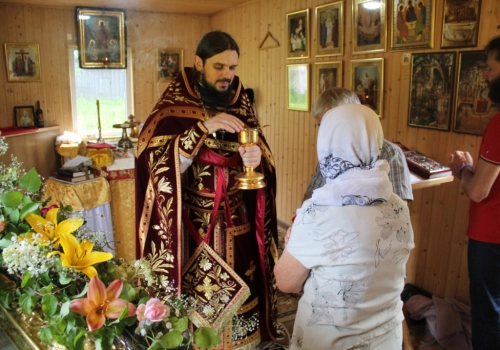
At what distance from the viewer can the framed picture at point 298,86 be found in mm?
4887

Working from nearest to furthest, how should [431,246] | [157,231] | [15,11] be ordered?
[157,231], [431,246], [15,11]

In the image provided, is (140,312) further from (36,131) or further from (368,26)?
(36,131)

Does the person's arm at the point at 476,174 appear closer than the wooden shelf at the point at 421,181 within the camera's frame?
Yes

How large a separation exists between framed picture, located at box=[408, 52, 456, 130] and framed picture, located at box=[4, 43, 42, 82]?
5.02 meters

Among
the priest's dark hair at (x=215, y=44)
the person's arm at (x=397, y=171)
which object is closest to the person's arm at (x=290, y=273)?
the person's arm at (x=397, y=171)

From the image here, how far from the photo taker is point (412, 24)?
3.46 metres

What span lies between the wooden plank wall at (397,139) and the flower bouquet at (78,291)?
2.74 metres

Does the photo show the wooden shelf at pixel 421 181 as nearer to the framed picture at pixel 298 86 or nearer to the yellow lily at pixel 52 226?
the yellow lily at pixel 52 226

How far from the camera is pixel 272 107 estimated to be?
567 cm

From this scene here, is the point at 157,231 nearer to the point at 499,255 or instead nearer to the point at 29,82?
the point at 499,255

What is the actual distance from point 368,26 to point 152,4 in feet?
11.6

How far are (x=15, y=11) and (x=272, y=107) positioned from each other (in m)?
→ 3.65

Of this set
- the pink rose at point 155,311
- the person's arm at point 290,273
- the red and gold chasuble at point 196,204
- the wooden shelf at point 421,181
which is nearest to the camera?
the pink rose at point 155,311

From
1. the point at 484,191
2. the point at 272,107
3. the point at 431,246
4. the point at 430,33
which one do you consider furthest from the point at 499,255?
the point at 272,107
